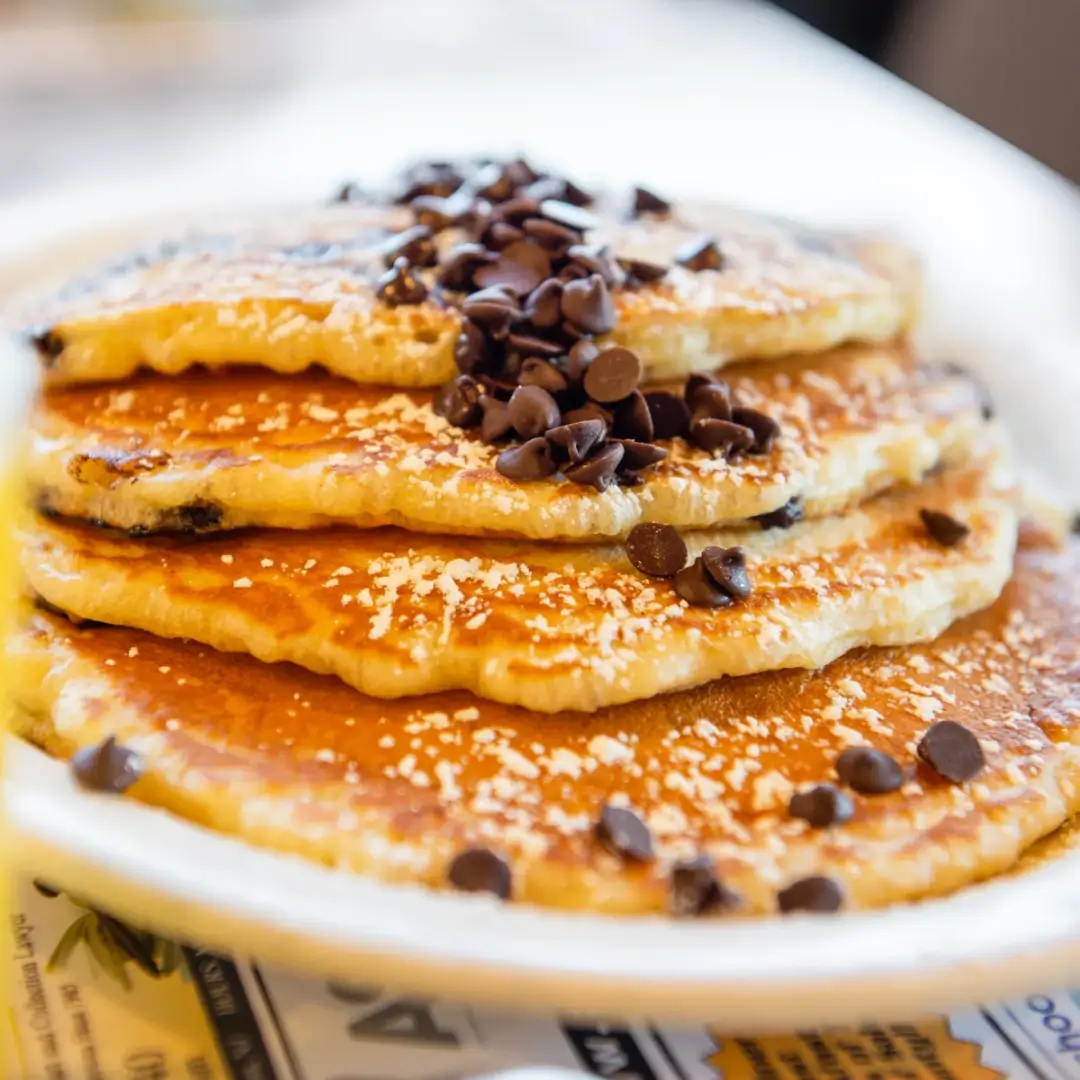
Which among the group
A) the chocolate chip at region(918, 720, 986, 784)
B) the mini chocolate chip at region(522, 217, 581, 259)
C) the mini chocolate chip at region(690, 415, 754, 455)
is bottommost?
the chocolate chip at region(918, 720, 986, 784)

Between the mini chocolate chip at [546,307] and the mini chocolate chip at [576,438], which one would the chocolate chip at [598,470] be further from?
the mini chocolate chip at [546,307]

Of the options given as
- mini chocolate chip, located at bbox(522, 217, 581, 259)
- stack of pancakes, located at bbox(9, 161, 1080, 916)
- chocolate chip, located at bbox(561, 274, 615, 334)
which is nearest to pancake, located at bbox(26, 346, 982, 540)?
stack of pancakes, located at bbox(9, 161, 1080, 916)

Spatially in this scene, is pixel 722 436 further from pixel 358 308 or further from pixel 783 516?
pixel 358 308

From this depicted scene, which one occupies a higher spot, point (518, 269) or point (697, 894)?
point (518, 269)

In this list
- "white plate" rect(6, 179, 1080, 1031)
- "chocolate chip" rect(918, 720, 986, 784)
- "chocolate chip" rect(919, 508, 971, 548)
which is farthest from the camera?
"chocolate chip" rect(919, 508, 971, 548)

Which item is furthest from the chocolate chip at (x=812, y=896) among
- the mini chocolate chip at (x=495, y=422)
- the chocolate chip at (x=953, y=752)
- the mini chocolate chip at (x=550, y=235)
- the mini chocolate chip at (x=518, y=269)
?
the mini chocolate chip at (x=550, y=235)

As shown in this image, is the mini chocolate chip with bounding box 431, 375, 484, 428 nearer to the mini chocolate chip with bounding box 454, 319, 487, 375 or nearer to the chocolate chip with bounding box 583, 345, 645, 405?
the mini chocolate chip with bounding box 454, 319, 487, 375

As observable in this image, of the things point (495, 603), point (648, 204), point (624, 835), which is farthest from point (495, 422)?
point (648, 204)
